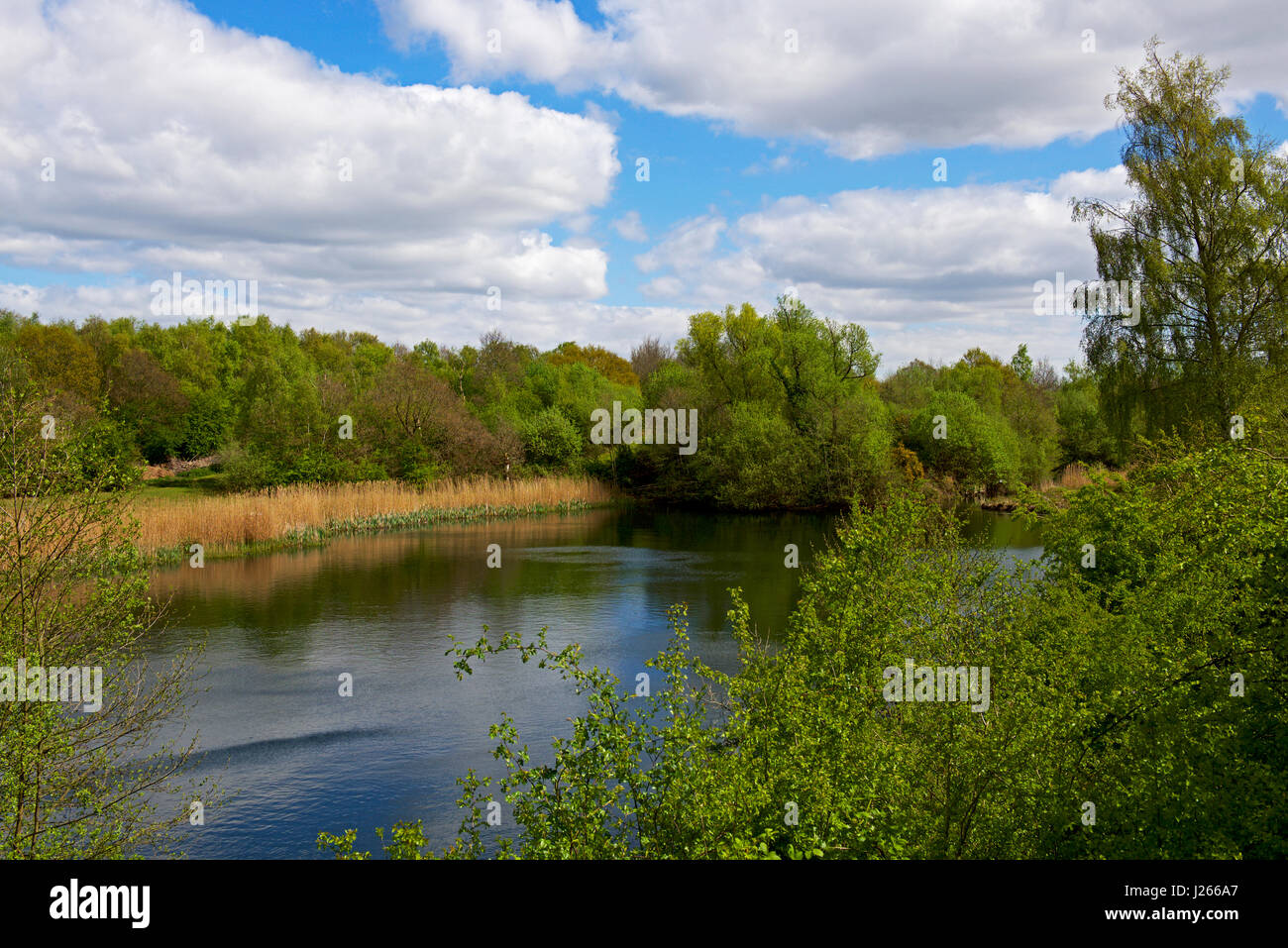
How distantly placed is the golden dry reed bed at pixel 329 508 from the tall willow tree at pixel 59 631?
13.2 m

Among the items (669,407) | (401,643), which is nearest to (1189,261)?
(401,643)

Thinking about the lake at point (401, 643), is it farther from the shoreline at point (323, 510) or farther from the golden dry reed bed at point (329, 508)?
the golden dry reed bed at point (329, 508)

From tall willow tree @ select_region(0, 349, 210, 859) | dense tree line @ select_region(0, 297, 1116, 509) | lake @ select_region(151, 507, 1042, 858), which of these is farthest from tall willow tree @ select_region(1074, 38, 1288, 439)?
tall willow tree @ select_region(0, 349, 210, 859)

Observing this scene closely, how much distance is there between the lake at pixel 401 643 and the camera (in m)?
12.0

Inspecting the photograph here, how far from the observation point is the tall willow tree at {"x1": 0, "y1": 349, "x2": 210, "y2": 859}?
8.11 m

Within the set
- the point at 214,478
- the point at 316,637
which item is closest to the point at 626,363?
the point at 214,478

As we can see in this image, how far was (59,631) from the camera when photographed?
9141mm

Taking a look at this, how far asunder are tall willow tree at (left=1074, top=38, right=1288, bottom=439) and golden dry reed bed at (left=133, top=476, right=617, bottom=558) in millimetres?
26500

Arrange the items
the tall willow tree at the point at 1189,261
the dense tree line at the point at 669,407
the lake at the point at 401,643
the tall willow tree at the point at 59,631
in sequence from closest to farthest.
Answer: the tall willow tree at the point at 59,631 < the lake at the point at 401,643 < the tall willow tree at the point at 1189,261 < the dense tree line at the point at 669,407

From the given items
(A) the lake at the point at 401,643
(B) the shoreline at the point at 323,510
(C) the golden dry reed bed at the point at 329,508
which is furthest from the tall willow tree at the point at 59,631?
(C) the golden dry reed bed at the point at 329,508

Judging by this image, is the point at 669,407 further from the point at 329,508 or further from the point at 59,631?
the point at 59,631

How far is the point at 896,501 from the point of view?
41.1ft

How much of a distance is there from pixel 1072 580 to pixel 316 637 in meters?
15.3
